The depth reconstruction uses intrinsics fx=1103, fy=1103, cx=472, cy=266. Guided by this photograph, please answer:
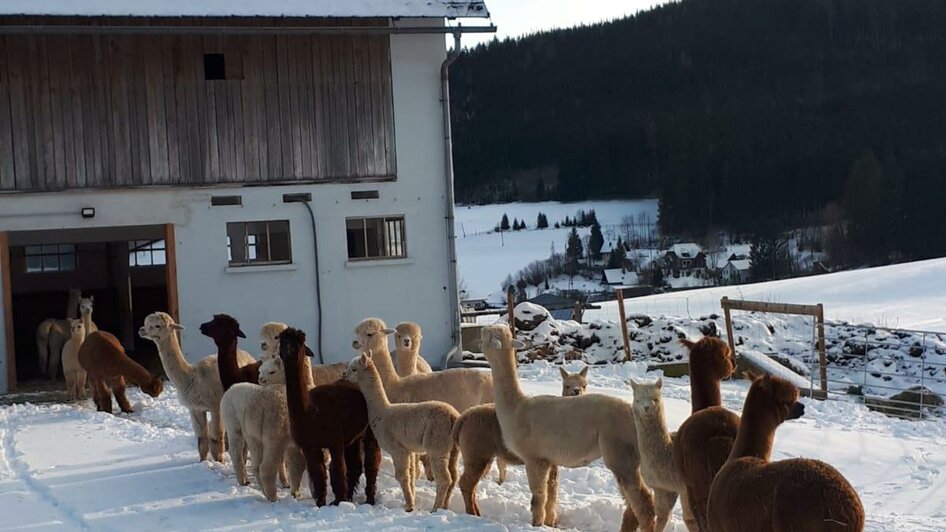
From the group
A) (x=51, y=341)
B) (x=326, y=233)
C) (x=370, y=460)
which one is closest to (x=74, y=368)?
(x=51, y=341)

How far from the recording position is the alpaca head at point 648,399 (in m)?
7.41

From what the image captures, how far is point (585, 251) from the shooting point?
105188 millimetres

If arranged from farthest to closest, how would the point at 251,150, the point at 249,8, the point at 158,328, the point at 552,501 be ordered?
the point at 251,150, the point at 249,8, the point at 158,328, the point at 552,501

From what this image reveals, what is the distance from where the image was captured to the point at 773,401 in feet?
21.7

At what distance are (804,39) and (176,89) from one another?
12870 centimetres

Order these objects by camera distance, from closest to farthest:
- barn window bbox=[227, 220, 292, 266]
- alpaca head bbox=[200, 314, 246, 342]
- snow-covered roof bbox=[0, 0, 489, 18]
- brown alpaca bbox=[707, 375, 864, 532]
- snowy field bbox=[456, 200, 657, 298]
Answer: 1. brown alpaca bbox=[707, 375, 864, 532]
2. alpaca head bbox=[200, 314, 246, 342]
3. snow-covered roof bbox=[0, 0, 489, 18]
4. barn window bbox=[227, 220, 292, 266]
5. snowy field bbox=[456, 200, 657, 298]

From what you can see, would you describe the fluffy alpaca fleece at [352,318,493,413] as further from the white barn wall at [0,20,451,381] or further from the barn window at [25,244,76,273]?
the barn window at [25,244,76,273]

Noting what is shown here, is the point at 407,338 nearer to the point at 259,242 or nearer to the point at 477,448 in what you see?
the point at 477,448

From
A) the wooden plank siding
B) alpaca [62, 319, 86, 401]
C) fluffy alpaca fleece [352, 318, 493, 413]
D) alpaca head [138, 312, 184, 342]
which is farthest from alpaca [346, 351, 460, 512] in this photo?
the wooden plank siding

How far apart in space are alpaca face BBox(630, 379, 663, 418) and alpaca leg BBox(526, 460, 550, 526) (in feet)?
3.76

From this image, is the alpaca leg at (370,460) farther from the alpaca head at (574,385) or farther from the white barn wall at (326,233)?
the white barn wall at (326,233)

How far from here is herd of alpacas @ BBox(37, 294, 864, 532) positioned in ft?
20.7

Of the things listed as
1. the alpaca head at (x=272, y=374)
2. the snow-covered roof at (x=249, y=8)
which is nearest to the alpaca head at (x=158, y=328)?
the alpaca head at (x=272, y=374)

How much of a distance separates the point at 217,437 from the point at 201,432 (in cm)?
20
